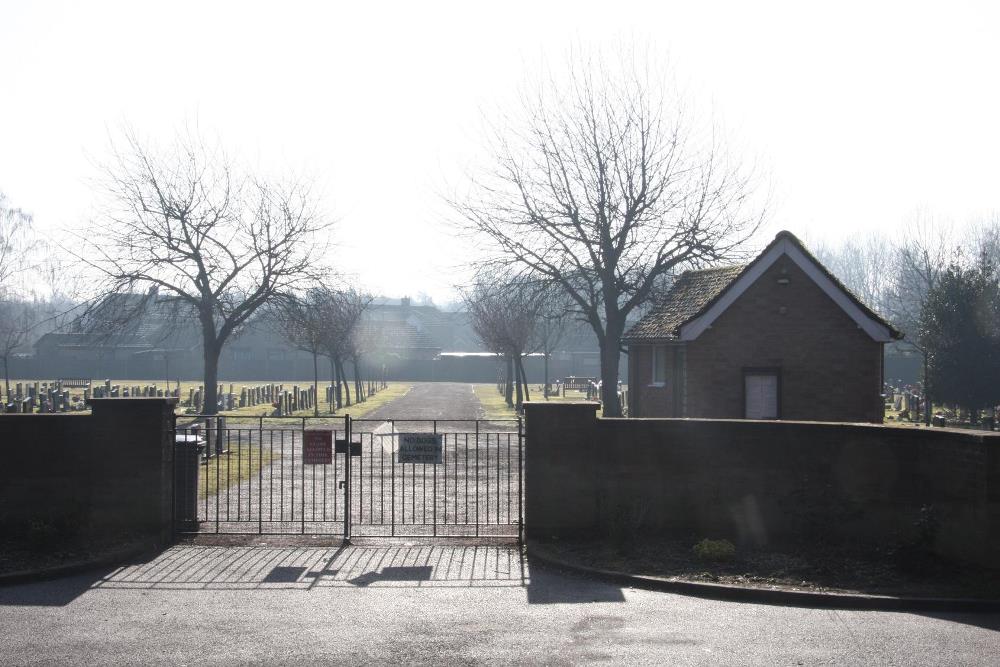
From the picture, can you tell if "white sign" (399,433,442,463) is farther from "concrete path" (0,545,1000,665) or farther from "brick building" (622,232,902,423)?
"brick building" (622,232,902,423)

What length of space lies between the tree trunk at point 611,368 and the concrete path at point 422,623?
1994cm

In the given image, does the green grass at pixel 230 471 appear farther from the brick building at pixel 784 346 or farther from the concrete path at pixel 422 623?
the brick building at pixel 784 346

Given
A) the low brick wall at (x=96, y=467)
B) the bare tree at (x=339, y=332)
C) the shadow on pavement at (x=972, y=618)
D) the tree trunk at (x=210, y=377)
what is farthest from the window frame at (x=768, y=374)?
the bare tree at (x=339, y=332)

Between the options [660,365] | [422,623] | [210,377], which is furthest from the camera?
[210,377]

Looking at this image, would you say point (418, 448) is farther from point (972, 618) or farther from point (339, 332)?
point (339, 332)

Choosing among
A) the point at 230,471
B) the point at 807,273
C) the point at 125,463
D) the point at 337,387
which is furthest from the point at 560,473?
the point at 337,387

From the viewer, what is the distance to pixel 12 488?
11.6m

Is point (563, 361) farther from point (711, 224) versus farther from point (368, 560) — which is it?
point (368, 560)

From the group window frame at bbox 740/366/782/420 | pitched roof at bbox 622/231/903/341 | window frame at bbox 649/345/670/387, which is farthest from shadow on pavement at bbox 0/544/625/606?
window frame at bbox 649/345/670/387

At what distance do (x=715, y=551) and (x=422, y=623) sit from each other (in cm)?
354

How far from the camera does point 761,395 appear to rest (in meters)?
23.0

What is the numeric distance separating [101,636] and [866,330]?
18.9 m

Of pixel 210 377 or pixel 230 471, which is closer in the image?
pixel 230 471

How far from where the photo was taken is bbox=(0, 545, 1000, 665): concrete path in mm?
7488
